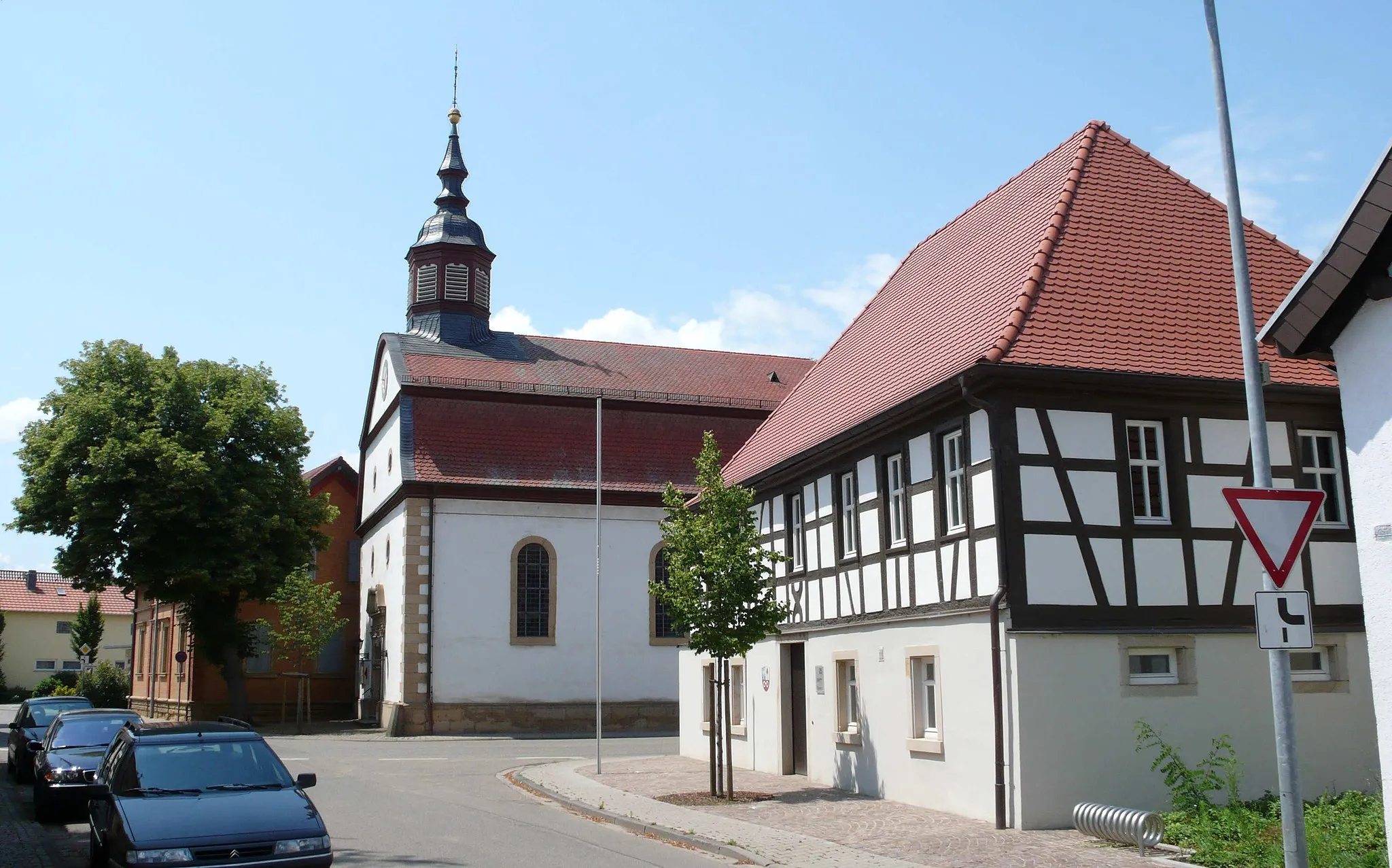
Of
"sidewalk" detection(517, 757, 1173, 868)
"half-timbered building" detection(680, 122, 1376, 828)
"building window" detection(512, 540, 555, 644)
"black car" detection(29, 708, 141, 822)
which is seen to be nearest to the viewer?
"sidewalk" detection(517, 757, 1173, 868)

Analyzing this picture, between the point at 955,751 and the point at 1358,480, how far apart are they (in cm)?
727

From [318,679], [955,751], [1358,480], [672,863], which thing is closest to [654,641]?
[318,679]

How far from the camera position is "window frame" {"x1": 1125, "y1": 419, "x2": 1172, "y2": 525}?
15.4 metres

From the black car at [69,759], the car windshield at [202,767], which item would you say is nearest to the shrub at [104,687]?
the black car at [69,759]

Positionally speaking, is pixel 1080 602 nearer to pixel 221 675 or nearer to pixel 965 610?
pixel 965 610

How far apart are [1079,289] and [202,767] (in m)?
12.0

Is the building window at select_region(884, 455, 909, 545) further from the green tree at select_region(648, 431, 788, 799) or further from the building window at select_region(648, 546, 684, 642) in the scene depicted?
the building window at select_region(648, 546, 684, 642)

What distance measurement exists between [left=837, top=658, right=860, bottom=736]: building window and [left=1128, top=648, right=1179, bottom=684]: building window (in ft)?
15.9

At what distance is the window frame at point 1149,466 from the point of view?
50.7 feet

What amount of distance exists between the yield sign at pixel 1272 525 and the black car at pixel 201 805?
7328 mm

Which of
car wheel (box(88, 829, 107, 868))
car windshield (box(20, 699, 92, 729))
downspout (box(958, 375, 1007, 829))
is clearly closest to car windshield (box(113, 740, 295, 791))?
car wheel (box(88, 829, 107, 868))

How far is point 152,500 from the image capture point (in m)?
38.4

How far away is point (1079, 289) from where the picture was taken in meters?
16.7

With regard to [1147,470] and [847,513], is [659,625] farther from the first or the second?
[1147,470]
